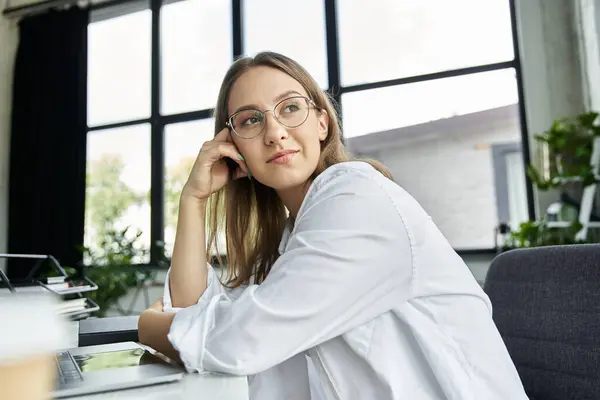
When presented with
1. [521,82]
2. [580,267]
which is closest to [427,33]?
[521,82]

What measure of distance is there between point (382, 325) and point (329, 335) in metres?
0.10

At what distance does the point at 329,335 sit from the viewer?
2.41 feet

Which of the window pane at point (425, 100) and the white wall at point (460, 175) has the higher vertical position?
the window pane at point (425, 100)

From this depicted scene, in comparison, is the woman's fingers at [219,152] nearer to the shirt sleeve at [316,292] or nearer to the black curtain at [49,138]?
the shirt sleeve at [316,292]

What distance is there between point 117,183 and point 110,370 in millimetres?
4108

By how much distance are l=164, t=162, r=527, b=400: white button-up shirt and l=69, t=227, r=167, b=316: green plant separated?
3.25 m

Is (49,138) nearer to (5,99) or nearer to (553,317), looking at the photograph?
(5,99)

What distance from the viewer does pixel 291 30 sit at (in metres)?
4.16

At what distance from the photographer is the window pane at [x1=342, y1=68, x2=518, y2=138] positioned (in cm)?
349

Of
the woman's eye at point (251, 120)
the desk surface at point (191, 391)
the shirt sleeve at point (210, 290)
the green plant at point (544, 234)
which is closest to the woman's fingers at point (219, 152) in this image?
the woman's eye at point (251, 120)

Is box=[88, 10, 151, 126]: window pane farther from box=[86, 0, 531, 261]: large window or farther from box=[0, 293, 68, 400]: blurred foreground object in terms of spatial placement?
box=[0, 293, 68, 400]: blurred foreground object

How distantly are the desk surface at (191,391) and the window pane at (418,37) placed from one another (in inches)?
133

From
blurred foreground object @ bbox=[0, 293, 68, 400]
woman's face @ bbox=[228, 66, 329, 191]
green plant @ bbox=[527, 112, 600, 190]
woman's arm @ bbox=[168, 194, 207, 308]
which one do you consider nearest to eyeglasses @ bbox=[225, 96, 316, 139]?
woman's face @ bbox=[228, 66, 329, 191]

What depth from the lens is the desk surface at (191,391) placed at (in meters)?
0.52
